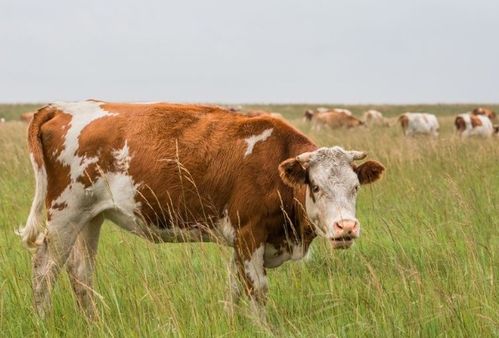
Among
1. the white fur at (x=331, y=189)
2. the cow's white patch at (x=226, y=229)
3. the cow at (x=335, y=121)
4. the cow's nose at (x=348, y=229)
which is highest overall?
the white fur at (x=331, y=189)

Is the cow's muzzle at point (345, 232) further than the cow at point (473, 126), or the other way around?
the cow at point (473, 126)

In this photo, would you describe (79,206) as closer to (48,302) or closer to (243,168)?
(48,302)

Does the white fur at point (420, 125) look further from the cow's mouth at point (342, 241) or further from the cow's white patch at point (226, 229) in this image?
the cow's mouth at point (342, 241)

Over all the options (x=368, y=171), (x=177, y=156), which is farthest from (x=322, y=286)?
(x=177, y=156)

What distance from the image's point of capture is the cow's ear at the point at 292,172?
16.2 ft

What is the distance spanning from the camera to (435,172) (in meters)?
11.9

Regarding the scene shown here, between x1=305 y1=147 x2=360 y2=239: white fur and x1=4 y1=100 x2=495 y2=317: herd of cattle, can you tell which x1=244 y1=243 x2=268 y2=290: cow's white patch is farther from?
x1=305 y1=147 x2=360 y2=239: white fur

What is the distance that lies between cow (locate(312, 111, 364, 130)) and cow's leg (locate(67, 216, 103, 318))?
103 feet

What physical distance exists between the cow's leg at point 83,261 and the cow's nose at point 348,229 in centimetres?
209

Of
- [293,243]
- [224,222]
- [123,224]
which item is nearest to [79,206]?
[123,224]

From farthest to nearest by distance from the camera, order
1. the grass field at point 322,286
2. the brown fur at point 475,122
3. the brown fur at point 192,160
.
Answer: the brown fur at point 475,122, the brown fur at point 192,160, the grass field at point 322,286

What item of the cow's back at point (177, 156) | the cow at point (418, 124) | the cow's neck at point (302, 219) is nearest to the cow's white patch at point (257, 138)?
the cow's back at point (177, 156)

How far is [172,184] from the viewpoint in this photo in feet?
18.1

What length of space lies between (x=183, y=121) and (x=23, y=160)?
8.59 metres
